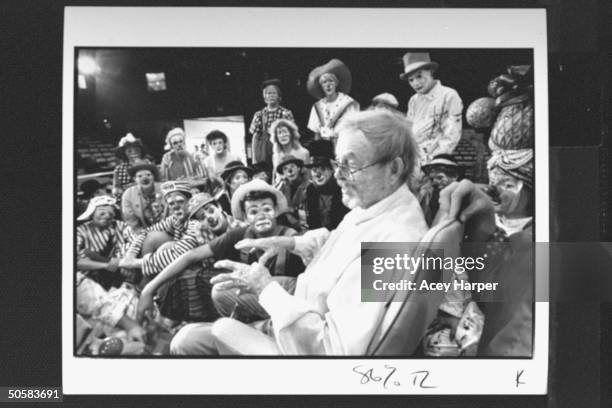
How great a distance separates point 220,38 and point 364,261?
974mm

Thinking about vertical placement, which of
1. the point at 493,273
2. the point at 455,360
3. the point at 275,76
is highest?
the point at 275,76

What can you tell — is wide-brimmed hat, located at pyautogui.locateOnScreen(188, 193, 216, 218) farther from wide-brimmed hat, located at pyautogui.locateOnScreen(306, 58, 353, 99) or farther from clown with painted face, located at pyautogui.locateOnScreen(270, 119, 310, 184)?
wide-brimmed hat, located at pyautogui.locateOnScreen(306, 58, 353, 99)

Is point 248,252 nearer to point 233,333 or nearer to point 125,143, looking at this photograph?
point 233,333

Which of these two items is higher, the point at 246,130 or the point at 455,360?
the point at 246,130

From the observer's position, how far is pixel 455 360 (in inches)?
92.3

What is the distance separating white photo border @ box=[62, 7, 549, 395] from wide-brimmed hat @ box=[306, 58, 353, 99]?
2.9 inches

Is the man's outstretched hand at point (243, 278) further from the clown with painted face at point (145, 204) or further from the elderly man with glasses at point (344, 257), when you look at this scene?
the clown with painted face at point (145, 204)

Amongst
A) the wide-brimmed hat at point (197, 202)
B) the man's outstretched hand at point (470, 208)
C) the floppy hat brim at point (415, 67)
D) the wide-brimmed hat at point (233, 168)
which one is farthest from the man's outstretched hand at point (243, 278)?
the floppy hat brim at point (415, 67)

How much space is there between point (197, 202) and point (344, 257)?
0.58m

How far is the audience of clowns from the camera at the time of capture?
233 cm
